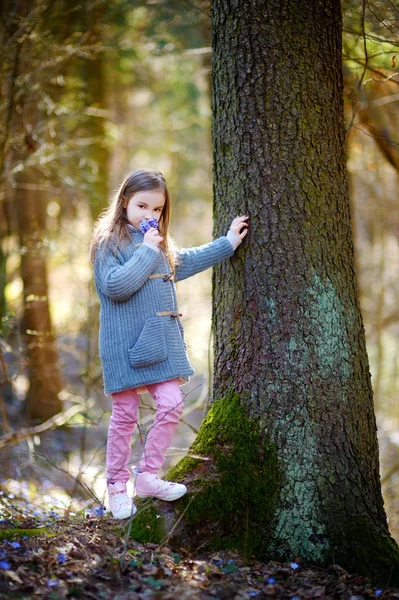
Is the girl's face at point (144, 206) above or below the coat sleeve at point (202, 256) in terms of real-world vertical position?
above

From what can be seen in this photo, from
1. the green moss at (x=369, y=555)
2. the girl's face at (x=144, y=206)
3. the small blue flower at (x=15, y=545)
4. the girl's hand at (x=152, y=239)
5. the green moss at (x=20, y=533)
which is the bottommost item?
the green moss at (x=369, y=555)

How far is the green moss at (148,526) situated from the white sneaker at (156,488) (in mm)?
62

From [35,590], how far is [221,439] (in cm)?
126

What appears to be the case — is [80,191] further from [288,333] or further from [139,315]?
[288,333]

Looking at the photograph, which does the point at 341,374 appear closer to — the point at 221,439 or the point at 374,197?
the point at 221,439

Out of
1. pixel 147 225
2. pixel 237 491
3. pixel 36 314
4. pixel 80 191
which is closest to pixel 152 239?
pixel 147 225

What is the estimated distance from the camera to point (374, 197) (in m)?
11.1

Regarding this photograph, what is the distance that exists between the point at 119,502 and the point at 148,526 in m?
0.29

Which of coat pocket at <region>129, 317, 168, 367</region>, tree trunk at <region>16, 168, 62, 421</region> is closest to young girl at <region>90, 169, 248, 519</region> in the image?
coat pocket at <region>129, 317, 168, 367</region>

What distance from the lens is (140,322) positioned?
3609mm

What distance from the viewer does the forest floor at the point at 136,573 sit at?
108 inches

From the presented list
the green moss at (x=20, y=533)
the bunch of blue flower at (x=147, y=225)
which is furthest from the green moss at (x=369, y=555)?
the bunch of blue flower at (x=147, y=225)

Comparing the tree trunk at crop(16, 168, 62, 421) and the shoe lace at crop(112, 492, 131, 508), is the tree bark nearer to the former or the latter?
the shoe lace at crop(112, 492, 131, 508)

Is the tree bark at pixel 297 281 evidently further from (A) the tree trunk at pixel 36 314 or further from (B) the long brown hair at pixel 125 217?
(A) the tree trunk at pixel 36 314
